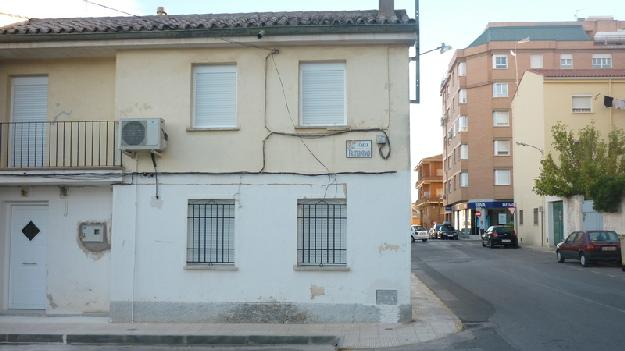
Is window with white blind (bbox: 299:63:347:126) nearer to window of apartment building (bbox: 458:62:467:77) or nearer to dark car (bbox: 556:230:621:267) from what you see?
dark car (bbox: 556:230:621:267)

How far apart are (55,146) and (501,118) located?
184 feet

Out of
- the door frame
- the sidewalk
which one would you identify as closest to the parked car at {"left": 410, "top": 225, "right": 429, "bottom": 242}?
the sidewalk

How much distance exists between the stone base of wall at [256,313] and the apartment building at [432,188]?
263 ft

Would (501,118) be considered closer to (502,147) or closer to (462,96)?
(502,147)

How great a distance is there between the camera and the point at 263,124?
40.1 feet

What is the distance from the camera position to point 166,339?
422 inches

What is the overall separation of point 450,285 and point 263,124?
9371 millimetres

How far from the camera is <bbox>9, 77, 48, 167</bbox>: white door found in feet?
43.3

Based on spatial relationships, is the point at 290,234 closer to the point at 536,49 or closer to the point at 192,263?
the point at 192,263

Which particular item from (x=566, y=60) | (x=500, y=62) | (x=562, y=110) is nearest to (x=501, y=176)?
(x=500, y=62)

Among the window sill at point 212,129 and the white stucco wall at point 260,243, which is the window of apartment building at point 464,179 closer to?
the white stucco wall at point 260,243

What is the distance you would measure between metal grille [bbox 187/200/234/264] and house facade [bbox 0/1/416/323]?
0.08 feet

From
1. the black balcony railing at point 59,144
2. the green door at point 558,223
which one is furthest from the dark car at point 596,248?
the black balcony railing at point 59,144

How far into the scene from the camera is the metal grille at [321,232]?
12.1 meters
